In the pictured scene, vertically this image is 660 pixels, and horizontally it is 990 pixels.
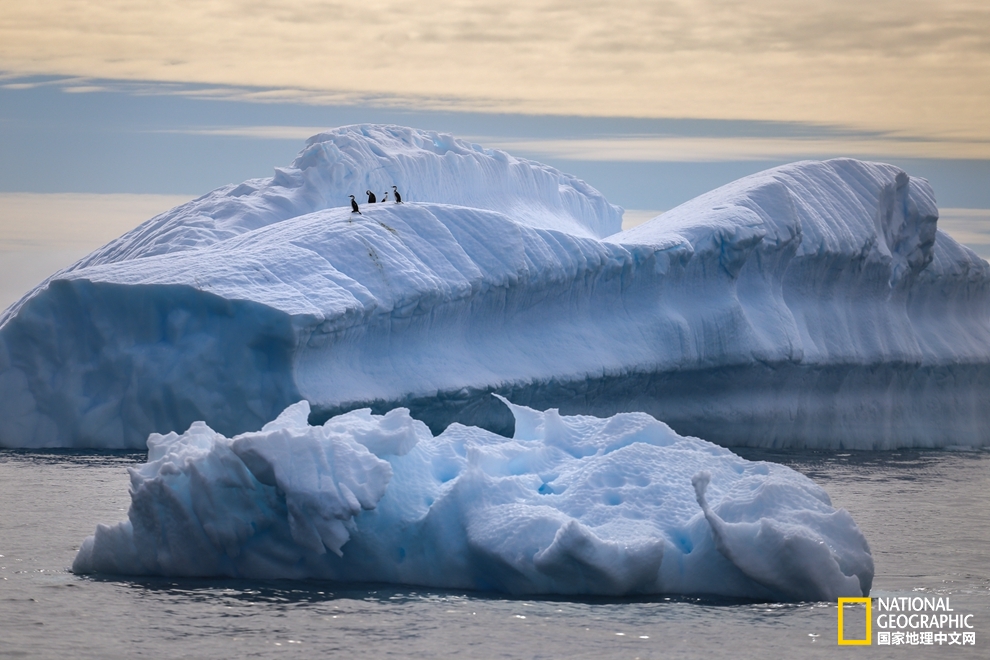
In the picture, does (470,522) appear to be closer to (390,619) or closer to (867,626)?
(390,619)

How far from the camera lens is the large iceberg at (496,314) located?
16.2m

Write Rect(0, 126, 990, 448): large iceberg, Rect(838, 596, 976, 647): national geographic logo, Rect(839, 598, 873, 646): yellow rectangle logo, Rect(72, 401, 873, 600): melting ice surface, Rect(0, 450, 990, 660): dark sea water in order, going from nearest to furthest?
1. Rect(0, 450, 990, 660): dark sea water
2. Rect(839, 598, 873, 646): yellow rectangle logo
3. Rect(838, 596, 976, 647): national geographic logo
4. Rect(72, 401, 873, 600): melting ice surface
5. Rect(0, 126, 990, 448): large iceberg

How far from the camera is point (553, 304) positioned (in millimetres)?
19047

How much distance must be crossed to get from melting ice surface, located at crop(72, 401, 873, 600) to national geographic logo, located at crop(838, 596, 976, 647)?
0.24m

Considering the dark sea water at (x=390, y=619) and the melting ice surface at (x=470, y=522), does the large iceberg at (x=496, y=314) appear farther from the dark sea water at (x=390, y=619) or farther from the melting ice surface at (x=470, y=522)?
the melting ice surface at (x=470, y=522)

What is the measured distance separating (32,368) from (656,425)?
9.80m

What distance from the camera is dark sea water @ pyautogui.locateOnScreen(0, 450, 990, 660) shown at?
761cm

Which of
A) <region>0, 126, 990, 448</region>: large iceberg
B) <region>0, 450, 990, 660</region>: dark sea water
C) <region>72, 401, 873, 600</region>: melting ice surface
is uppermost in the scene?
<region>0, 126, 990, 448</region>: large iceberg

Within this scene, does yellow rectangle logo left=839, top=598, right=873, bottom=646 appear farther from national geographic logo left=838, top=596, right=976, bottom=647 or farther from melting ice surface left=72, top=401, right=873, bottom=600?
melting ice surface left=72, top=401, right=873, bottom=600

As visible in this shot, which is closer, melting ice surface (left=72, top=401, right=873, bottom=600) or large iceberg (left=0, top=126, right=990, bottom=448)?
Result: melting ice surface (left=72, top=401, right=873, bottom=600)

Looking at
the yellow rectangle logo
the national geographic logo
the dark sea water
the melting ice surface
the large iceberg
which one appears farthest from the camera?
the large iceberg

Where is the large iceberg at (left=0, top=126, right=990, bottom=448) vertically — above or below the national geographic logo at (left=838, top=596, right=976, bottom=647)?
above

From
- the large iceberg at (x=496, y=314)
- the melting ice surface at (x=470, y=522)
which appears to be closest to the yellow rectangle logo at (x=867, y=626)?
the melting ice surface at (x=470, y=522)

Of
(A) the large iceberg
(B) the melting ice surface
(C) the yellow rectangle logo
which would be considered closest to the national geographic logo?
(C) the yellow rectangle logo
